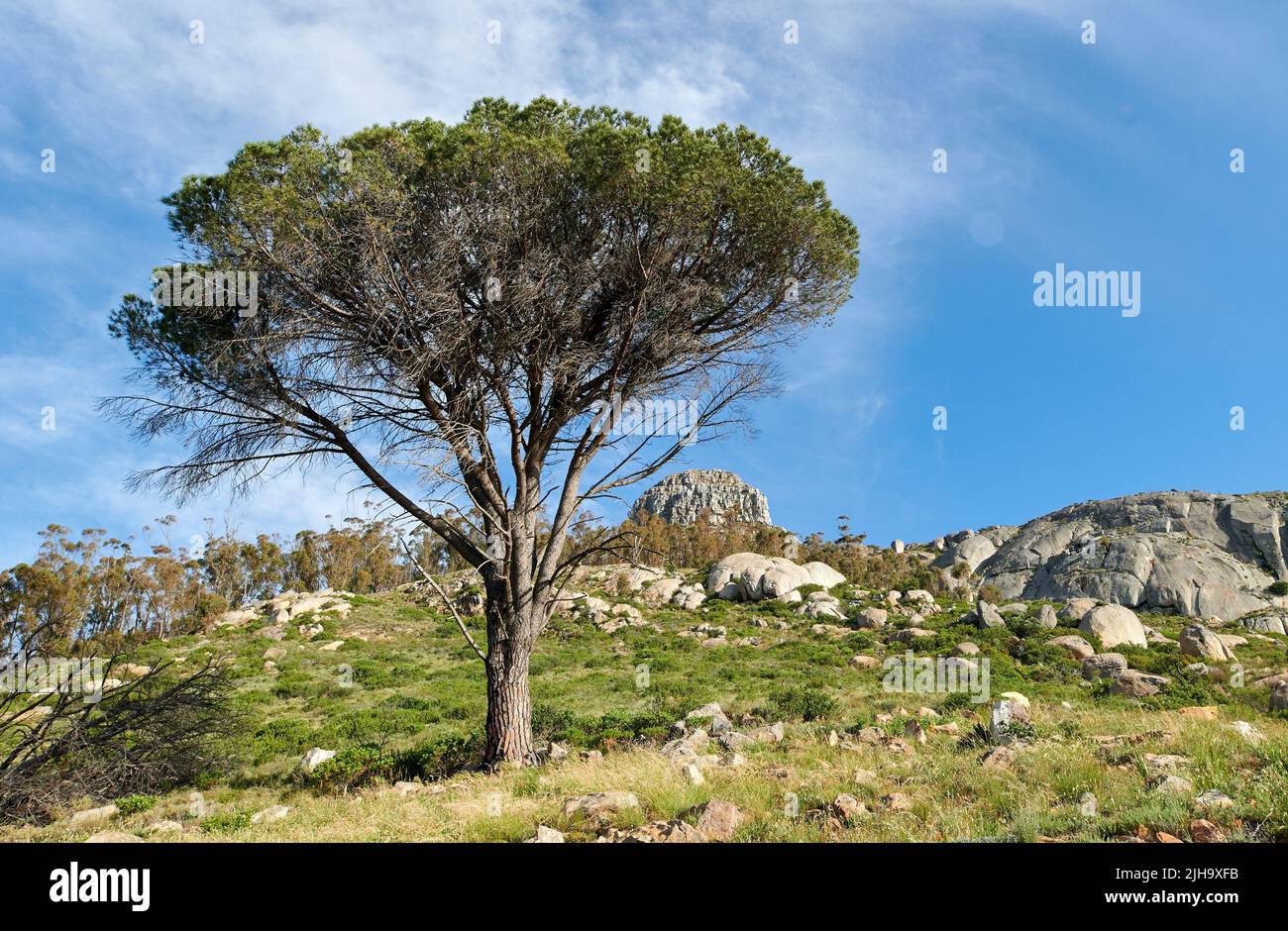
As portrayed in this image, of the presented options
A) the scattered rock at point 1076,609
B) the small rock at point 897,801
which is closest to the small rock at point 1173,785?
the small rock at point 897,801

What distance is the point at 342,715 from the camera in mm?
15008

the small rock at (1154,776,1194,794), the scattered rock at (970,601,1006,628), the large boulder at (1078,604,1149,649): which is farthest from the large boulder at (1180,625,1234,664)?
the small rock at (1154,776,1194,794)

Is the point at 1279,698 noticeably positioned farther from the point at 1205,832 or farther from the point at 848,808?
the point at 848,808

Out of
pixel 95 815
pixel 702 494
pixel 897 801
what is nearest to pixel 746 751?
pixel 897 801

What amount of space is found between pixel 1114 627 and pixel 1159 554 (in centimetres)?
1623

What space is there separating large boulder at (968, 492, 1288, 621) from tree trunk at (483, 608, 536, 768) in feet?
103

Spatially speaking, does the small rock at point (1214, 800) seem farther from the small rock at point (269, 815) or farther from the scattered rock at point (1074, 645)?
the scattered rock at point (1074, 645)

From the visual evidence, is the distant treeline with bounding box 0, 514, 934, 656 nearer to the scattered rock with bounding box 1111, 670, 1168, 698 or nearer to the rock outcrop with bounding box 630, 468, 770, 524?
the scattered rock with bounding box 1111, 670, 1168, 698

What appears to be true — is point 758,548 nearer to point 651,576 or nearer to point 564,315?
point 651,576

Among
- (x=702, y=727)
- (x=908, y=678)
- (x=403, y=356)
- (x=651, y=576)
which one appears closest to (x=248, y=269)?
(x=403, y=356)

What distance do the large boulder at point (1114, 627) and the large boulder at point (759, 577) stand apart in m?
10.4

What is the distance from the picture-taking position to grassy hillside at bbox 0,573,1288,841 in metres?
5.54

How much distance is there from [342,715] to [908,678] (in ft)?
41.6
